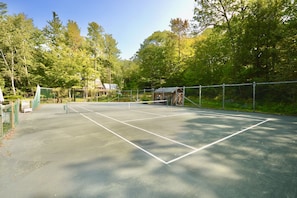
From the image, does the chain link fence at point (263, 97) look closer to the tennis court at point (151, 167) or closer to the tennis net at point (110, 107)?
the tennis net at point (110, 107)

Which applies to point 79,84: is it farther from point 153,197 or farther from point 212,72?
point 153,197

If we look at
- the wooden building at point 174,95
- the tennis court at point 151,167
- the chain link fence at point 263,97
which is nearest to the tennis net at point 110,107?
the wooden building at point 174,95

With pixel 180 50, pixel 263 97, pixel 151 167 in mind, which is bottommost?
pixel 151 167

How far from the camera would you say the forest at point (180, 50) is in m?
12.1

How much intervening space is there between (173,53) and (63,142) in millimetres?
24137

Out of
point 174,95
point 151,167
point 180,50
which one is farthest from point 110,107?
point 180,50

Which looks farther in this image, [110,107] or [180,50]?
[180,50]

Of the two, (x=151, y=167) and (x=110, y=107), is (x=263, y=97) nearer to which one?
(x=151, y=167)

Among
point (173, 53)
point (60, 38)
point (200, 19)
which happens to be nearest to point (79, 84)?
point (60, 38)

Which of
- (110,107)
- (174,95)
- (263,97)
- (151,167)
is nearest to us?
(151,167)

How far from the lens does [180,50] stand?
25.8 meters

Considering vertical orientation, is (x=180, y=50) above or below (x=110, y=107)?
above

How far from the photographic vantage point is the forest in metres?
12.1

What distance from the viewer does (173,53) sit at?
2562 cm
